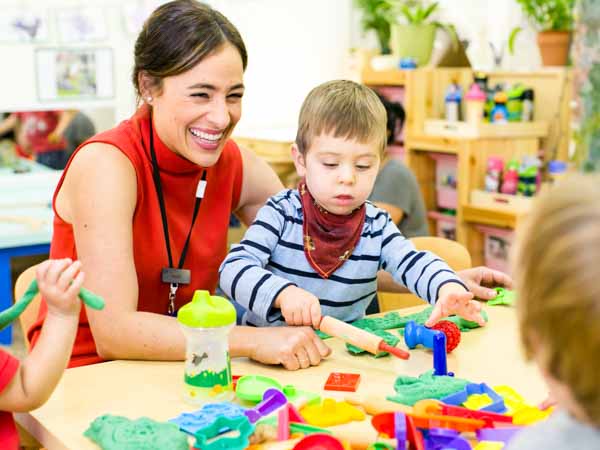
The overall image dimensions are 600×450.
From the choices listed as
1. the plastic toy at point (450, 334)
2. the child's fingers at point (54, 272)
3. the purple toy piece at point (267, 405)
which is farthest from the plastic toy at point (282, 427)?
the plastic toy at point (450, 334)

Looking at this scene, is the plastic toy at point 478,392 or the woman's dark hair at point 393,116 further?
the woman's dark hair at point 393,116

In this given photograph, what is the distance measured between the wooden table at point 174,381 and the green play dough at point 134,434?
0.11 feet

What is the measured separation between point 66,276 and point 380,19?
14.0 feet

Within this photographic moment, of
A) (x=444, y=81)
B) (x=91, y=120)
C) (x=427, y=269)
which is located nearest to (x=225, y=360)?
(x=427, y=269)

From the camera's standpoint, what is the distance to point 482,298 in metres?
1.81

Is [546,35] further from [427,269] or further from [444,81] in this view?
Result: [427,269]

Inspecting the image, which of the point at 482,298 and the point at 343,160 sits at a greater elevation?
the point at 343,160

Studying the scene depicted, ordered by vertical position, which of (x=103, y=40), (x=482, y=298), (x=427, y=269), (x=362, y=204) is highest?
(x=103, y=40)

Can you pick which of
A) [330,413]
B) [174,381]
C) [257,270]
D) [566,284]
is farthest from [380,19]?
[566,284]

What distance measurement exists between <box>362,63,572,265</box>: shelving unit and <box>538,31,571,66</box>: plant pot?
0.35 ft

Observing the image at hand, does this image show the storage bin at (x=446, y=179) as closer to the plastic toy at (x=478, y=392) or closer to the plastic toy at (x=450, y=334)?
the plastic toy at (x=450, y=334)

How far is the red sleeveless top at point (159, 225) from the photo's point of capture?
1.67 m

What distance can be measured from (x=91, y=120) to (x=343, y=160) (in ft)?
7.66

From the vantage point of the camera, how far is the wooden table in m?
1.22
